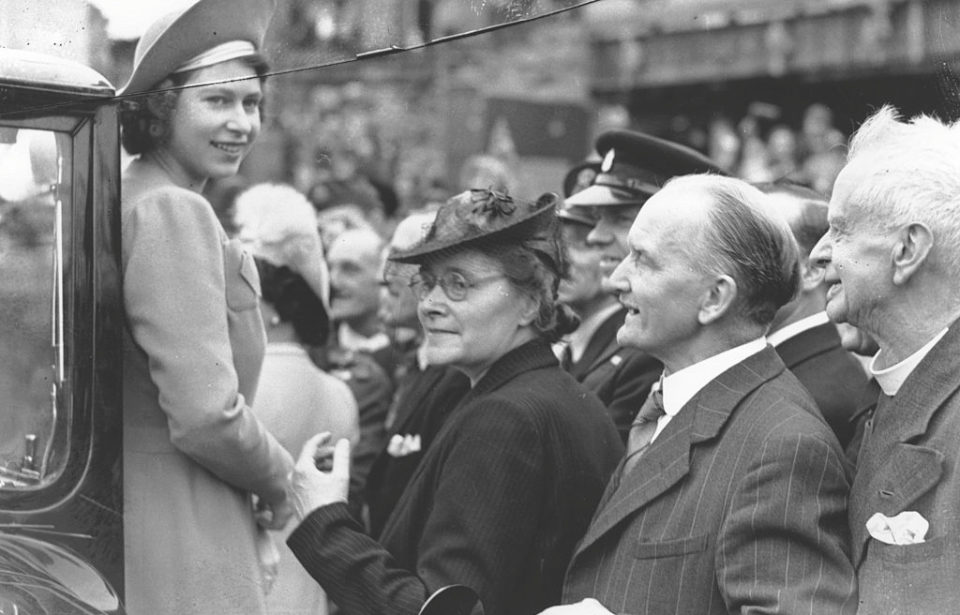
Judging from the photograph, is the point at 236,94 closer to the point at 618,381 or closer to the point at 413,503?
the point at 413,503

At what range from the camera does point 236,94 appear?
2.42 meters

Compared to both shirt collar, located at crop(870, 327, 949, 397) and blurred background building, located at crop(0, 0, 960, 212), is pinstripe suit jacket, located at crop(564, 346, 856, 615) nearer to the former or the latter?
shirt collar, located at crop(870, 327, 949, 397)

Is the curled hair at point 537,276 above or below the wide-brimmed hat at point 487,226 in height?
below

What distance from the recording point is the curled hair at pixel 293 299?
3.62 metres

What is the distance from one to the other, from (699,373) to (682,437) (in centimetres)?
16

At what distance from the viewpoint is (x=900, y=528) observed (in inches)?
76.0

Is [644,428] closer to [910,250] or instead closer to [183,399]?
[910,250]

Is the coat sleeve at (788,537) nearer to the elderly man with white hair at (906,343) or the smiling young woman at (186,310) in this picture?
the elderly man with white hair at (906,343)

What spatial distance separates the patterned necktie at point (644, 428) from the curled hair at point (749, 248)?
0.79 ft

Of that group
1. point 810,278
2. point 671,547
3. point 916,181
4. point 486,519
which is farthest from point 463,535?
point 810,278

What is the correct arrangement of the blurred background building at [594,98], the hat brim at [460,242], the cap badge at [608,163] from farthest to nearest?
the blurred background building at [594,98]
the cap badge at [608,163]
the hat brim at [460,242]

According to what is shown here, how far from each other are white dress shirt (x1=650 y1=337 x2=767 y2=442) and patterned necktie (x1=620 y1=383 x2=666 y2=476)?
0.06 metres

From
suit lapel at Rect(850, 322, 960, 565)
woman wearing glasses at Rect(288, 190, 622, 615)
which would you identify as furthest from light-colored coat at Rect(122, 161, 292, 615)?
suit lapel at Rect(850, 322, 960, 565)

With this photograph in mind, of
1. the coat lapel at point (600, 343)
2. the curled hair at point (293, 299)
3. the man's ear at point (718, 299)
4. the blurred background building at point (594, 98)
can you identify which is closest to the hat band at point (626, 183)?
the coat lapel at point (600, 343)
